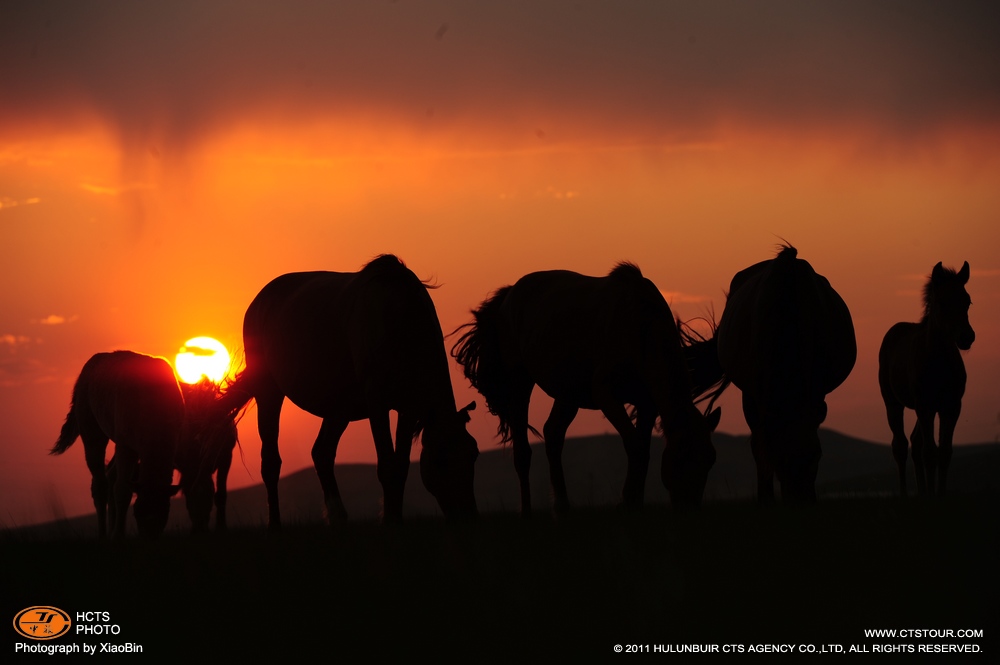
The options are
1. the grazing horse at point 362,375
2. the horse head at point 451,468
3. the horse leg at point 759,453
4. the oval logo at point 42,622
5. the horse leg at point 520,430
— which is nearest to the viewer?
the oval logo at point 42,622

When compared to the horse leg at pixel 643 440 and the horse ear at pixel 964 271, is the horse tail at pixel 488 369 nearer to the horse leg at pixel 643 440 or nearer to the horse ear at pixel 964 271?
the horse leg at pixel 643 440

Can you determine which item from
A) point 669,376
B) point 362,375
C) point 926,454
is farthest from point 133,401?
point 926,454

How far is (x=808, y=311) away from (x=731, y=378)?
136cm

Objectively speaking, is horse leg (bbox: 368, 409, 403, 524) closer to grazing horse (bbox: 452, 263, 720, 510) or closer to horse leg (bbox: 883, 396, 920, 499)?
grazing horse (bbox: 452, 263, 720, 510)

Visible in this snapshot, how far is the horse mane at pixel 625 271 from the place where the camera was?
506 inches

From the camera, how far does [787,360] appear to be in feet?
36.9

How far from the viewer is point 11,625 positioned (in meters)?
7.79

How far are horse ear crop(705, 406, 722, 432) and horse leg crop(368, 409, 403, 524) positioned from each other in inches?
129

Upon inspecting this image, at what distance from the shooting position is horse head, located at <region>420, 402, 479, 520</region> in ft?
36.8

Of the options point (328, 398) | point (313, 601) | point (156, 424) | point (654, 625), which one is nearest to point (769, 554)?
point (654, 625)

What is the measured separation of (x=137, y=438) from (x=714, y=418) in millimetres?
8412

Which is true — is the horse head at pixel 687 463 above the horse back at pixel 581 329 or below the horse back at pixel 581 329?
below

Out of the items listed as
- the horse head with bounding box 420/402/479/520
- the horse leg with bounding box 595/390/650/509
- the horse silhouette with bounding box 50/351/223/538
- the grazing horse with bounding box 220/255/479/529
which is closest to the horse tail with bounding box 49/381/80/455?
the horse silhouette with bounding box 50/351/223/538

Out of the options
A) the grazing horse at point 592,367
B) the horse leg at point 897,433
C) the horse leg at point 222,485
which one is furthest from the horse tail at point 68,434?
the horse leg at point 897,433
